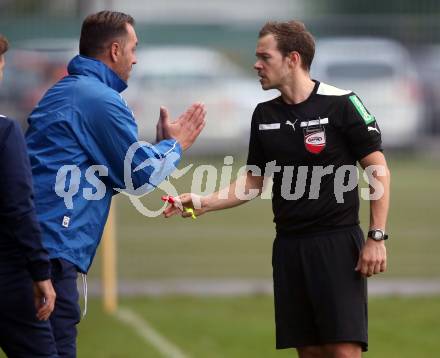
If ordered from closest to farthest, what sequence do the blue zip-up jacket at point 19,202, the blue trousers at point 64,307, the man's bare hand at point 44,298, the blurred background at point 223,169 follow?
the blue zip-up jacket at point 19,202
the man's bare hand at point 44,298
the blue trousers at point 64,307
the blurred background at point 223,169

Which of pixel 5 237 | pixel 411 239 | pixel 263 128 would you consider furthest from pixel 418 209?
pixel 5 237

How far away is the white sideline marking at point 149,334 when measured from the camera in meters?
10.3

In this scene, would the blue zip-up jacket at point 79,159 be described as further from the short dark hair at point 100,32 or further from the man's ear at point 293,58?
the man's ear at point 293,58

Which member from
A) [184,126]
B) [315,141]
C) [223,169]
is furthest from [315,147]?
[223,169]

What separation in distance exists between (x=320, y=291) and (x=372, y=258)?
0.37 meters

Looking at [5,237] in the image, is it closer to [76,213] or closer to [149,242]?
[76,213]

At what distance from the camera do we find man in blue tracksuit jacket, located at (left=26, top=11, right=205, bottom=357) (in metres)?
6.37

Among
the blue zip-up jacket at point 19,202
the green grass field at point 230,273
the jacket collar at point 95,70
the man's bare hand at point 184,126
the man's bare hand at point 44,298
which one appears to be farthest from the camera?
the green grass field at point 230,273

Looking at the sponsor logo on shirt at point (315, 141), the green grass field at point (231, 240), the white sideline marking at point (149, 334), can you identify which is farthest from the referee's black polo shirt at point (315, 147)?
the green grass field at point (231, 240)

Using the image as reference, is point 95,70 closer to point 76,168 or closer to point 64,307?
point 76,168

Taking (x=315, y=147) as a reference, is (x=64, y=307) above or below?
below

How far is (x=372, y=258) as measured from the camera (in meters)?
6.95

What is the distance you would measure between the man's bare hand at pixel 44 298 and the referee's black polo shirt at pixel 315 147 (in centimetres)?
171

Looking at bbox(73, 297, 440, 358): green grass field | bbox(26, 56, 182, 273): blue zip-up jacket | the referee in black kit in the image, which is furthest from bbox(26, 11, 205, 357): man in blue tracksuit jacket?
bbox(73, 297, 440, 358): green grass field
